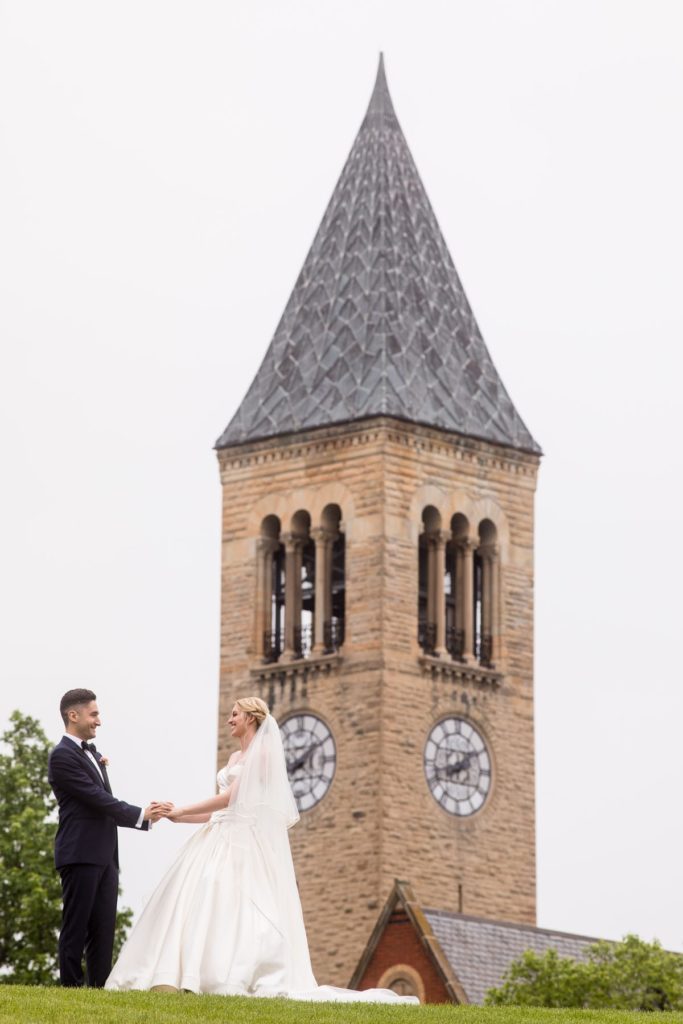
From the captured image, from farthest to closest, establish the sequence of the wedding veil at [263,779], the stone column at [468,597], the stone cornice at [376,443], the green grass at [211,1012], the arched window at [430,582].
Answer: the stone column at [468,597]
the arched window at [430,582]
the stone cornice at [376,443]
the wedding veil at [263,779]
the green grass at [211,1012]

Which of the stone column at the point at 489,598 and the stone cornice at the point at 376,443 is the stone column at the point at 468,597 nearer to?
the stone column at the point at 489,598

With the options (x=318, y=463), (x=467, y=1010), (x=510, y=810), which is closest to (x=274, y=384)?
(x=318, y=463)

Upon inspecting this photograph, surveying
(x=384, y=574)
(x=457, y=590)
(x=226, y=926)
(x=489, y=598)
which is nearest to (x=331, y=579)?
(x=384, y=574)

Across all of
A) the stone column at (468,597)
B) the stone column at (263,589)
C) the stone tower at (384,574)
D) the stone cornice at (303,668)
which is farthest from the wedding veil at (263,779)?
the stone column at (263,589)

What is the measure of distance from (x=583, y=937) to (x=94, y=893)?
44200 millimetres

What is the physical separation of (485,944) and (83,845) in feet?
140

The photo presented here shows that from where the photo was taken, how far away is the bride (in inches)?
1323

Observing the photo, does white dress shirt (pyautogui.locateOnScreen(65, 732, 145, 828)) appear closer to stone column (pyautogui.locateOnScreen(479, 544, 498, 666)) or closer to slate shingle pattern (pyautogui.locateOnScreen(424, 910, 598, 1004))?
slate shingle pattern (pyautogui.locateOnScreen(424, 910, 598, 1004))

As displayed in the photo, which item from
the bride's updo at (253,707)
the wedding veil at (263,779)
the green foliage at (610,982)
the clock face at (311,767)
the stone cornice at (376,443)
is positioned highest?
the stone cornice at (376,443)

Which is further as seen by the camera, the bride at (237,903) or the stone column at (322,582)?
the stone column at (322,582)

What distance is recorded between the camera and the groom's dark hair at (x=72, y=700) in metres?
31.9

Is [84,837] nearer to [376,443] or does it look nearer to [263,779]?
[263,779]

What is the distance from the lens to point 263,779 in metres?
34.7

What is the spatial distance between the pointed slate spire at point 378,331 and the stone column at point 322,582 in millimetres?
2650
